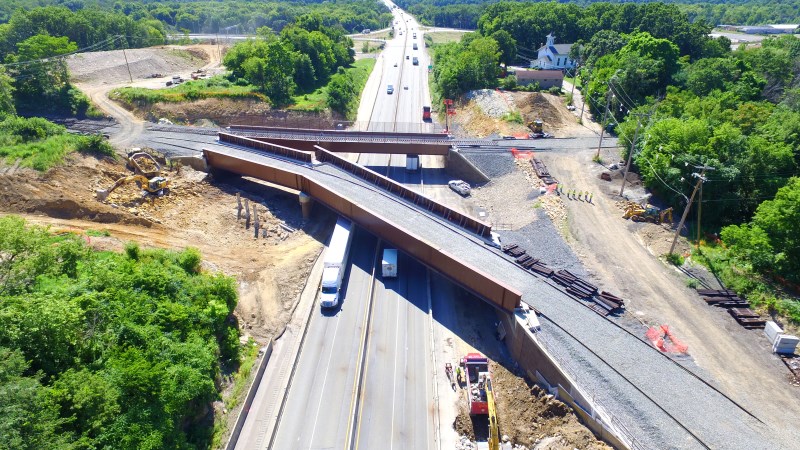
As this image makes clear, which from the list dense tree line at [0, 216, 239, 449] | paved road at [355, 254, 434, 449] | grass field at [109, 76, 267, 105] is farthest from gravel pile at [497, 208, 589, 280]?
grass field at [109, 76, 267, 105]

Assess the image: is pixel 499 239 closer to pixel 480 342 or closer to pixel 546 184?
pixel 480 342

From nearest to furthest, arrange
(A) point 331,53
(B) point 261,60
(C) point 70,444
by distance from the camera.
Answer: (C) point 70,444, (B) point 261,60, (A) point 331,53

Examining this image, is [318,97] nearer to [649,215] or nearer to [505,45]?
[505,45]

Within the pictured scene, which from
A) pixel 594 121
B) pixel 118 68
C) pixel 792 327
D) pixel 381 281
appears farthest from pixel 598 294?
pixel 118 68

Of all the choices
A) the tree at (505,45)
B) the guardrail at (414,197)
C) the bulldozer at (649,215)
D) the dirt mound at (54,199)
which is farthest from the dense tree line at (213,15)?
the bulldozer at (649,215)

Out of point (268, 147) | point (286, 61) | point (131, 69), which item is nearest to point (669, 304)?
point (268, 147)

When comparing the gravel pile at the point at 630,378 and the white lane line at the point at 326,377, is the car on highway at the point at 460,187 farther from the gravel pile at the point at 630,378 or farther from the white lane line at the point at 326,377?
the white lane line at the point at 326,377
